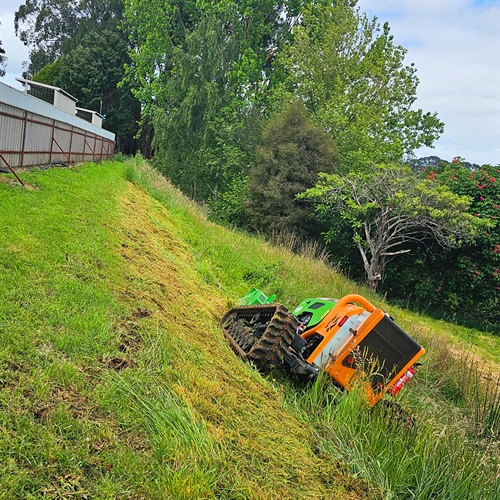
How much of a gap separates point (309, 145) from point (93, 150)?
1450 centimetres

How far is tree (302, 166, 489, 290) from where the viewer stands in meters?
13.5

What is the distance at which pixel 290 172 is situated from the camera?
59.6 ft

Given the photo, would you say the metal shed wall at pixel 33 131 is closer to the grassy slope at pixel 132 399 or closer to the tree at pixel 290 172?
the grassy slope at pixel 132 399

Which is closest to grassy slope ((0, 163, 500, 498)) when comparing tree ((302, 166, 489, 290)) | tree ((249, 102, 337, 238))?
tree ((302, 166, 489, 290))

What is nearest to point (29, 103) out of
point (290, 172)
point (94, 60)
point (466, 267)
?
point (290, 172)

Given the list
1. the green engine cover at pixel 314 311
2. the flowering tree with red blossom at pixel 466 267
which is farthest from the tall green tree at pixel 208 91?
the green engine cover at pixel 314 311

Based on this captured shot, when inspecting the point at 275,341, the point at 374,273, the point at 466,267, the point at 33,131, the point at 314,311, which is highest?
the point at 33,131

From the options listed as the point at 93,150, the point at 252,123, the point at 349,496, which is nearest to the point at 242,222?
the point at 252,123

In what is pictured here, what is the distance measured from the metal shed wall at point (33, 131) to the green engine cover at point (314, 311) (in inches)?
266

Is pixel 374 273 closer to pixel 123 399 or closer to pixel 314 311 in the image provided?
pixel 314 311

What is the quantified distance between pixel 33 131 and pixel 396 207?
12097 mm

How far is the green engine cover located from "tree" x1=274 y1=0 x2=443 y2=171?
1499cm

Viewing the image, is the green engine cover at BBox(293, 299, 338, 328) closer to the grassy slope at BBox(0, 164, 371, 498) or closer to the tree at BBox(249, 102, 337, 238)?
the grassy slope at BBox(0, 164, 371, 498)

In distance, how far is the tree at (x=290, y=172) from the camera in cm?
1795
